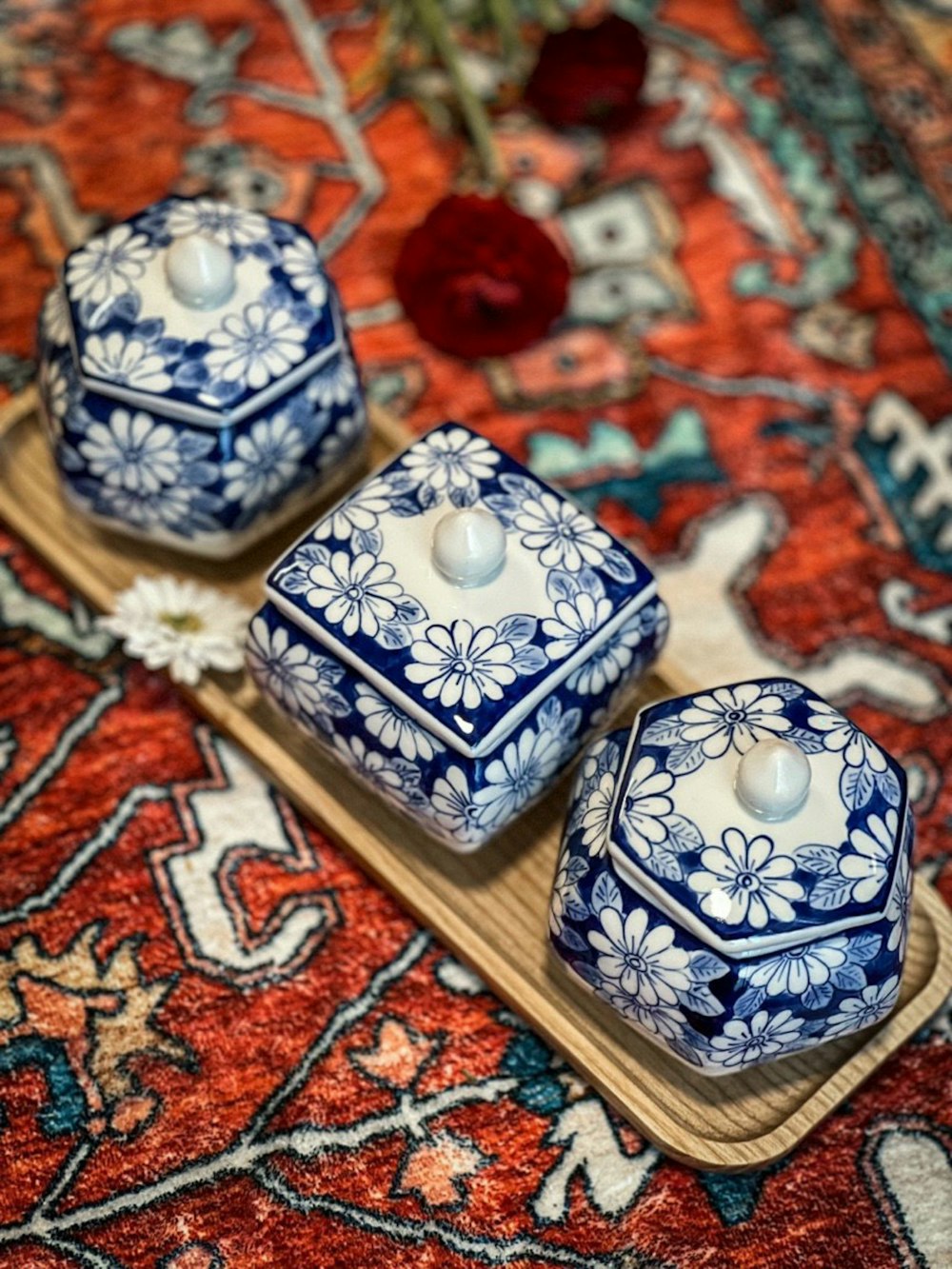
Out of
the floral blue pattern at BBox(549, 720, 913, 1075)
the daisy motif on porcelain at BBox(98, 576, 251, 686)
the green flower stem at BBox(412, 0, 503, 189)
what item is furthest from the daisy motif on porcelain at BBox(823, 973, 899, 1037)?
the green flower stem at BBox(412, 0, 503, 189)

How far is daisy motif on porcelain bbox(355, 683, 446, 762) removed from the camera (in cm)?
67

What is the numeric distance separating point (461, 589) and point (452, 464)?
3.0 inches

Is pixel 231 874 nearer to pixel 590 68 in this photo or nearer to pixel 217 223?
pixel 217 223

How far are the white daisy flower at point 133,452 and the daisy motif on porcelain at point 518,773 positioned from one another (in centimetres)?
24

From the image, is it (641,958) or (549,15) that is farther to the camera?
(549,15)

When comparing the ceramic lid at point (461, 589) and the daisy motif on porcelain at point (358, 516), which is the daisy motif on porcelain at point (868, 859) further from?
the daisy motif on porcelain at point (358, 516)

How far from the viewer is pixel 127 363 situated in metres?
0.74

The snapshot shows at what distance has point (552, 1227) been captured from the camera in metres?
0.70

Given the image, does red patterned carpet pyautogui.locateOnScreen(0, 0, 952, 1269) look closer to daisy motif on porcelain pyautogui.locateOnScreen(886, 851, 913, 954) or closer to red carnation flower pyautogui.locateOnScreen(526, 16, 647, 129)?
red carnation flower pyautogui.locateOnScreen(526, 16, 647, 129)

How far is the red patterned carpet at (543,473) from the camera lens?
0.71 metres

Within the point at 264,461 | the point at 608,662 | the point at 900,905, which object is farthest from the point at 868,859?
the point at 264,461

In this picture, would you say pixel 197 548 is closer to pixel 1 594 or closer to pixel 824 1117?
pixel 1 594

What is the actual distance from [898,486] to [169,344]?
49cm

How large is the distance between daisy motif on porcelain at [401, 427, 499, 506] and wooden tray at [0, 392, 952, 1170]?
15 cm
